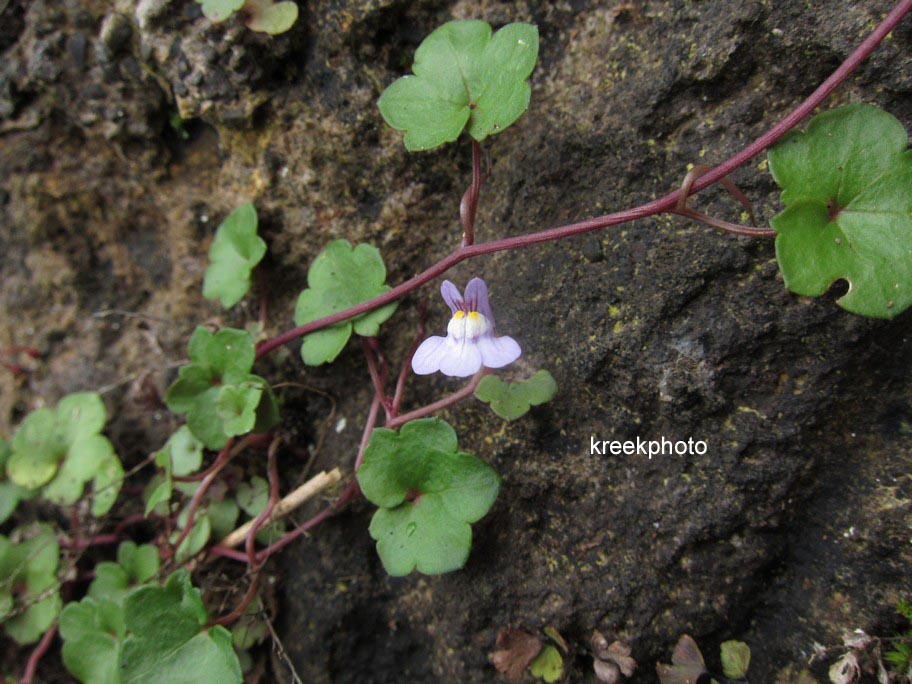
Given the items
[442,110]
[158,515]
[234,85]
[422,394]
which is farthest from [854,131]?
[158,515]

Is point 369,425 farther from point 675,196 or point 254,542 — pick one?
point 675,196

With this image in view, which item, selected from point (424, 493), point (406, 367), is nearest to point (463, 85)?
point (406, 367)

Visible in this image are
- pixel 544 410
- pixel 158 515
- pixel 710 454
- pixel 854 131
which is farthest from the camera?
pixel 158 515

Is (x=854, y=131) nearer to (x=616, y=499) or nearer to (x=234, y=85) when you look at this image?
(x=616, y=499)

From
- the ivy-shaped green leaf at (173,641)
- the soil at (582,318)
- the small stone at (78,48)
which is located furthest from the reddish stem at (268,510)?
the small stone at (78,48)

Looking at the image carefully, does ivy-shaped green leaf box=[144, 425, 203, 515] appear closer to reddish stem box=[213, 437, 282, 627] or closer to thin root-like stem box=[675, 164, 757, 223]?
reddish stem box=[213, 437, 282, 627]

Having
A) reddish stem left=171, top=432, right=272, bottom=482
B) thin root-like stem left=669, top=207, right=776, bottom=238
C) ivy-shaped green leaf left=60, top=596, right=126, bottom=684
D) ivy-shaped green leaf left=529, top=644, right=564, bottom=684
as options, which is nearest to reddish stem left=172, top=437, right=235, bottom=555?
reddish stem left=171, top=432, right=272, bottom=482

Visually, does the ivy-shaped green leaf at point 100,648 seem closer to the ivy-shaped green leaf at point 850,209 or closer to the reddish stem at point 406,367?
the reddish stem at point 406,367
